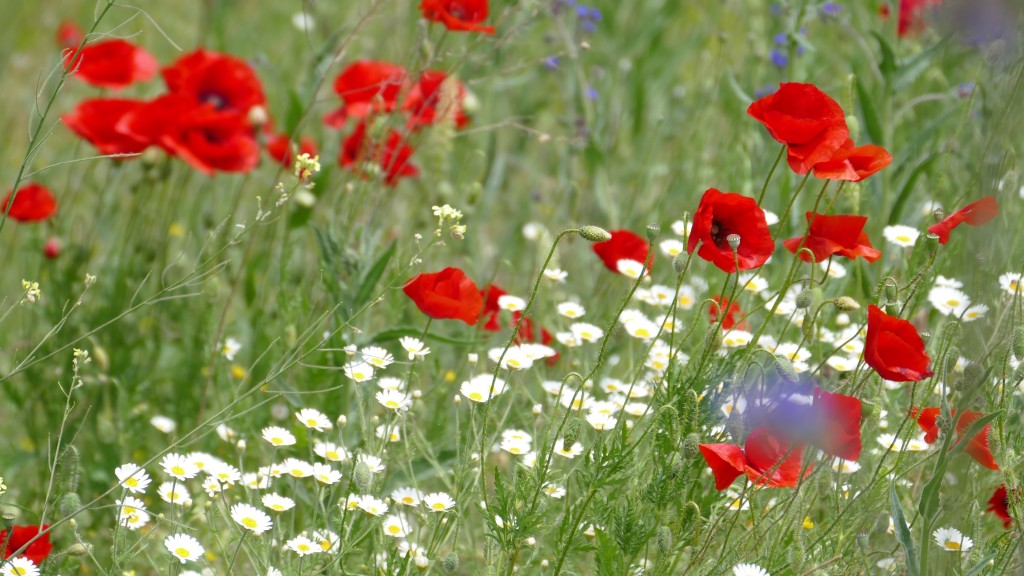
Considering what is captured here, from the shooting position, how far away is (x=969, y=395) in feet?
4.52

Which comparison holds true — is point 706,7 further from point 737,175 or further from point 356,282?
point 356,282

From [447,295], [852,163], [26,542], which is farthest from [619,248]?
[26,542]

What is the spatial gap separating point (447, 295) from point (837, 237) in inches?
22.5

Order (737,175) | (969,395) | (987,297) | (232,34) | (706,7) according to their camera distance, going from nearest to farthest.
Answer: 1. (969,395)
2. (987,297)
3. (737,175)
4. (232,34)
5. (706,7)

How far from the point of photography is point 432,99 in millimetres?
2570

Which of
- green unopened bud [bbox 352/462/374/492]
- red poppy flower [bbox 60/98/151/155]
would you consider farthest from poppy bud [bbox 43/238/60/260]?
green unopened bud [bbox 352/462/374/492]

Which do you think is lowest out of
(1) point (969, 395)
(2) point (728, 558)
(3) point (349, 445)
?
(3) point (349, 445)

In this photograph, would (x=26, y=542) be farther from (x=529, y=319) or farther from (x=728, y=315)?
(x=728, y=315)

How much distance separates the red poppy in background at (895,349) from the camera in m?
1.46

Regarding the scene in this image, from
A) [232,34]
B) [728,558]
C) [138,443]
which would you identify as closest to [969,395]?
[728,558]

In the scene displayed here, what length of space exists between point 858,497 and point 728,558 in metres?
0.19

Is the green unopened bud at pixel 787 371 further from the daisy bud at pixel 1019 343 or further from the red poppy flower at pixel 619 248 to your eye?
the red poppy flower at pixel 619 248

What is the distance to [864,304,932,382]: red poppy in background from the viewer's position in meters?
1.46

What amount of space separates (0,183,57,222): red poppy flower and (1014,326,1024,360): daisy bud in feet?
6.23
